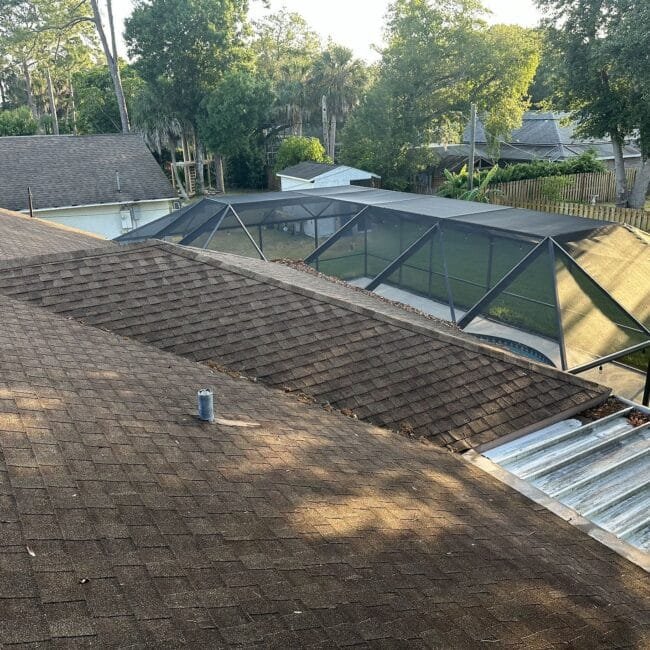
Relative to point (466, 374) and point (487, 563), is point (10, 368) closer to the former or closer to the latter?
point (487, 563)

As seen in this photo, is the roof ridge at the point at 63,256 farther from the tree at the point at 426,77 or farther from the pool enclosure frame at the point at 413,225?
the tree at the point at 426,77

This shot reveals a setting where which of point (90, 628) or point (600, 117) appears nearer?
point (90, 628)

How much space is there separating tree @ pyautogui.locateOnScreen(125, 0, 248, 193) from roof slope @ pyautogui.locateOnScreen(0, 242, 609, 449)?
1376 inches

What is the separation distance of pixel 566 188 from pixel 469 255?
2095 centimetres

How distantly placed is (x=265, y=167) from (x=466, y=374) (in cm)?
3882

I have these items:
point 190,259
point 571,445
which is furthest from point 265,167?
point 571,445

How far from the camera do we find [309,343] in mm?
8742

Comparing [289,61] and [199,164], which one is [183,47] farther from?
[289,61]

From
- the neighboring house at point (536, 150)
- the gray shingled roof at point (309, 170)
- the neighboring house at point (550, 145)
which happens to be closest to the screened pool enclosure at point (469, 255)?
the gray shingled roof at point (309, 170)

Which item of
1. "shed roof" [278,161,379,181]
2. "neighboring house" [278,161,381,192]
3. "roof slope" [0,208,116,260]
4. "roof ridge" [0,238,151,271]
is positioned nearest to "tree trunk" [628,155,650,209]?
"neighboring house" [278,161,381,192]

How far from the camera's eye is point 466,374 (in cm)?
859

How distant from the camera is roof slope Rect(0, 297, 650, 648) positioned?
325cm

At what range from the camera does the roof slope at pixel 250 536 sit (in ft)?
10.7

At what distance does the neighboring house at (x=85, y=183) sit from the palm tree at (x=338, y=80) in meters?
16.7
